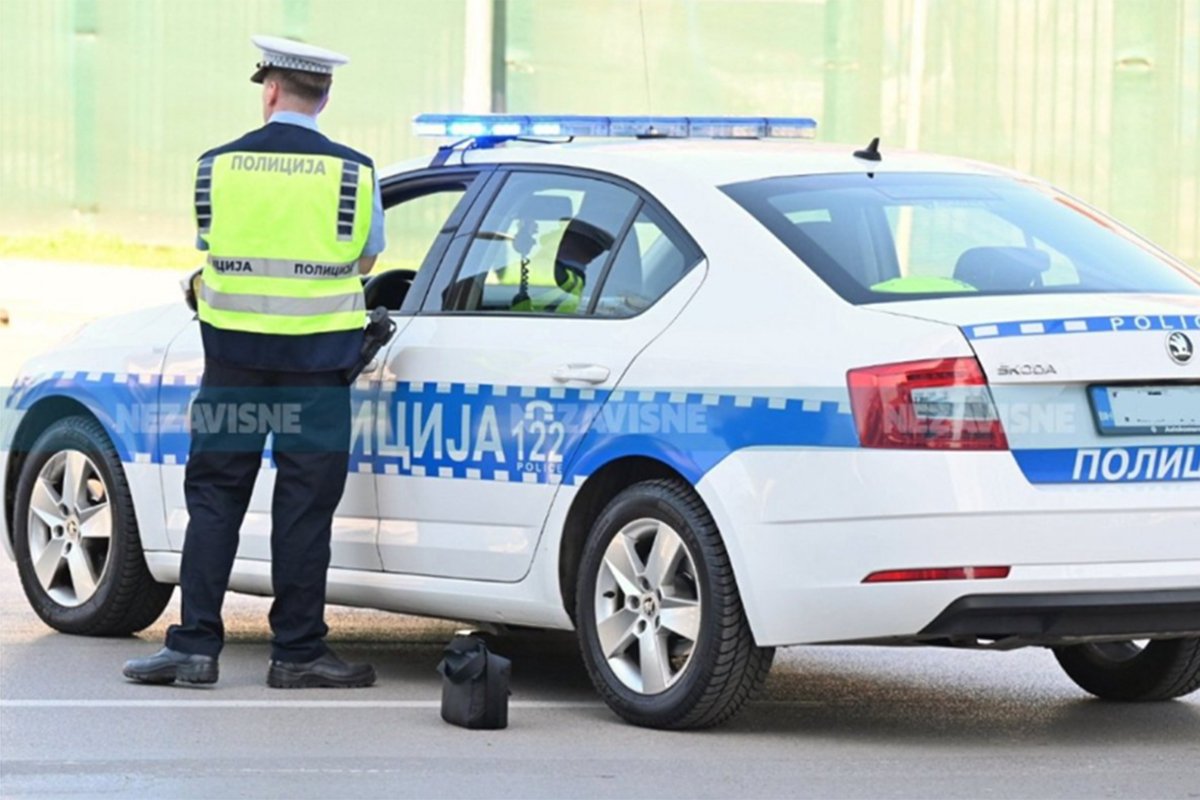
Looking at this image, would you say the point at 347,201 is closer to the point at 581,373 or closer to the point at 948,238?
the point at 581,373

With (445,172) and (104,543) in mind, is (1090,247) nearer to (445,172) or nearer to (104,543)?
A: (445,172)

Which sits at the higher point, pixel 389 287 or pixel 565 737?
pixel 389 287

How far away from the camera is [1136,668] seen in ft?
23.8

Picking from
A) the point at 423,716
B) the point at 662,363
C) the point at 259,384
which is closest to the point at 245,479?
the point at 259,384

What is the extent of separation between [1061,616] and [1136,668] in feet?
4.23

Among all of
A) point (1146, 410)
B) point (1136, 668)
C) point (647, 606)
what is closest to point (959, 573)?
point (1146, 410)

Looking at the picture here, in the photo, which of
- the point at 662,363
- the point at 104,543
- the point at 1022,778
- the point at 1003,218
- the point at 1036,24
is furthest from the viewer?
the point at 1036,24

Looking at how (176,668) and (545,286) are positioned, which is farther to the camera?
(176,668)

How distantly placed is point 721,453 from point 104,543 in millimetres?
2665

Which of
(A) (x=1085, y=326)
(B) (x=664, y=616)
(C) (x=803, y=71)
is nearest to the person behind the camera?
(A) (x=1085, y=326)

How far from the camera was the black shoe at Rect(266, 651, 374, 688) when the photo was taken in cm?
721

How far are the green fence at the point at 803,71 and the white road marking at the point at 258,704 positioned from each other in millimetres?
15096

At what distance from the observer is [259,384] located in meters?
7.06

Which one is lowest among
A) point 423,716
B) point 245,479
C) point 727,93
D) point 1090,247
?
point 423,716
